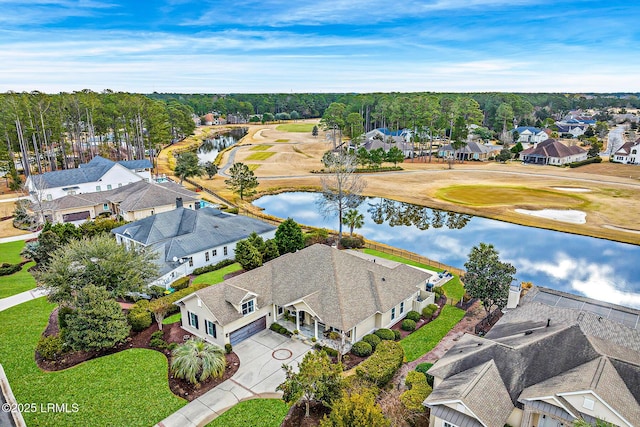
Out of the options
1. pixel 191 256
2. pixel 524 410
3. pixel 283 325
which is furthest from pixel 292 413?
pixel 191 256

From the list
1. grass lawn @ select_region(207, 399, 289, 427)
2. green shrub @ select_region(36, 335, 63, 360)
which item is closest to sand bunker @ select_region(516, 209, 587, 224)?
grass lawn @ select_region(207, 399, 289, 427)

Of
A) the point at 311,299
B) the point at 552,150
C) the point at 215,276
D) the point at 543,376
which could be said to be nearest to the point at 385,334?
the point at 311,299

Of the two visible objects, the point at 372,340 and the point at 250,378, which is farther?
the point at 372,340

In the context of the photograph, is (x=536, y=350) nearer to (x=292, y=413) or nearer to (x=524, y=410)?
(x=524, y=410)

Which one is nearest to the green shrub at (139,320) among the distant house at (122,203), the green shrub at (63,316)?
the green shrub at (63,316)

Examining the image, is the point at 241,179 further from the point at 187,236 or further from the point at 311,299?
the point at 311,299
